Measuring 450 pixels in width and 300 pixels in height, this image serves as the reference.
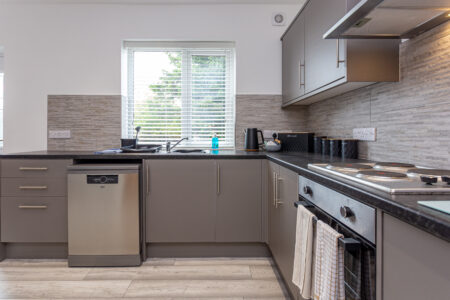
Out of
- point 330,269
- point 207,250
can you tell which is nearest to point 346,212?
point 330,269

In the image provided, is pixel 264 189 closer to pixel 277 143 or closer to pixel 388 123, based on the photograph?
pixel 277 143

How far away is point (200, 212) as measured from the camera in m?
2.46

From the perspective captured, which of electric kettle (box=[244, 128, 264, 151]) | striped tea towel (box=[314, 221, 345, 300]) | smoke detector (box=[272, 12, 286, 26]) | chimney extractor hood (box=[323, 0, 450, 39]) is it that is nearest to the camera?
striped tea towel (box=[314, 221, 345, 300])

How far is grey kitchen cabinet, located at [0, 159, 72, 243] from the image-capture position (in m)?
2.41

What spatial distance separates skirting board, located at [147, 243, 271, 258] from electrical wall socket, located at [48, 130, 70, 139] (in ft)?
5.07

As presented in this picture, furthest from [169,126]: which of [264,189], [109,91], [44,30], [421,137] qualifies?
[421,137]

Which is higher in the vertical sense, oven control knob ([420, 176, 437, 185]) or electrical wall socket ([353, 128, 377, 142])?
electrical wall socket ([353, 128, 377, 142])

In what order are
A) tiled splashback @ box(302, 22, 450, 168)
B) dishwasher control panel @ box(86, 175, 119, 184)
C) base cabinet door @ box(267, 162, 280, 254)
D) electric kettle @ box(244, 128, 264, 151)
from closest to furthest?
tiled splashback @ box(302, 22, 450, 168)
base cabinet door @ box(267, 162, 280, 254)
dishwasher control panel @ box(86, 175, 119, 184)
electric kettle @ box(244, 128, 264, 151)

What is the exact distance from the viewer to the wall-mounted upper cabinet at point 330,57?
1644mm

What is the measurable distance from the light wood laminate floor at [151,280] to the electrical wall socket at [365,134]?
1174 mm

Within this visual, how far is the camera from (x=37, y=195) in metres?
2.42

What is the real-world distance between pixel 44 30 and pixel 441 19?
349cm

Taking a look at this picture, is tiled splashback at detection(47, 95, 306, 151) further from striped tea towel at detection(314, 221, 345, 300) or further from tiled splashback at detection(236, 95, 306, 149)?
striped tea towel at detection(314, 221, 345, 300)

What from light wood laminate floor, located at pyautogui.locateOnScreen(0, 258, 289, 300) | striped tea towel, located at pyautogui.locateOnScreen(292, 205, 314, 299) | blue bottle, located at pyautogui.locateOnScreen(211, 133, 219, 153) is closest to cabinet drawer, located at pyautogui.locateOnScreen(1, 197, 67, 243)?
light wood laminate floor, located at pyautogui.locateOnScreen(0, 258, 289, 300)
